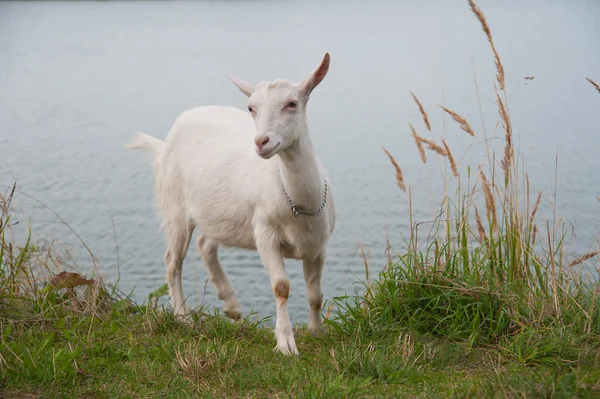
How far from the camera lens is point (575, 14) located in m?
25.8

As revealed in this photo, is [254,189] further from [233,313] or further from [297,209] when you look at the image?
[233,313]

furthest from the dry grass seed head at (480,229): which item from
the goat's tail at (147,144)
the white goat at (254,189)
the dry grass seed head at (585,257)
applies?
the goat's tail at (147,144)

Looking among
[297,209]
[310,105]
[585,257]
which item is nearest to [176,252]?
[297,209]

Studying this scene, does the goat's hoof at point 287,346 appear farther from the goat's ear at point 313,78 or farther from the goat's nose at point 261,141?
the goat's ear at point 313,78

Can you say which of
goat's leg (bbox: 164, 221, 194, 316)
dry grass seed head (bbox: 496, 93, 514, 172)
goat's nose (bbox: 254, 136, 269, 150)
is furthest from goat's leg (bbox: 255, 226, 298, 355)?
dry grass seed head (bbox: 496, 93, 514, 172)

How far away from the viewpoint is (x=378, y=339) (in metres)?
4.62

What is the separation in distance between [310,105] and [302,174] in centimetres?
1103

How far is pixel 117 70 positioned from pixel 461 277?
16.0 metres

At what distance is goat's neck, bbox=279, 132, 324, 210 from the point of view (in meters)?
4.63

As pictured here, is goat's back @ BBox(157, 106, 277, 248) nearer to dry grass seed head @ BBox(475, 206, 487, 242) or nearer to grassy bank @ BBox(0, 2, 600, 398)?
grassy bank @ BBox(0, 2, 600, 398)

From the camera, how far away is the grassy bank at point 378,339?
3861mm

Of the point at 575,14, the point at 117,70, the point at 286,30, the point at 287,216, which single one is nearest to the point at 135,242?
the point at 287,216

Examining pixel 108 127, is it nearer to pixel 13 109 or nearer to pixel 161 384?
pixel 13 109

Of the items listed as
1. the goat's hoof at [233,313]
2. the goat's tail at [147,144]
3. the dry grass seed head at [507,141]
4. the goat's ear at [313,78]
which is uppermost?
the goat's ear at [313,78]
